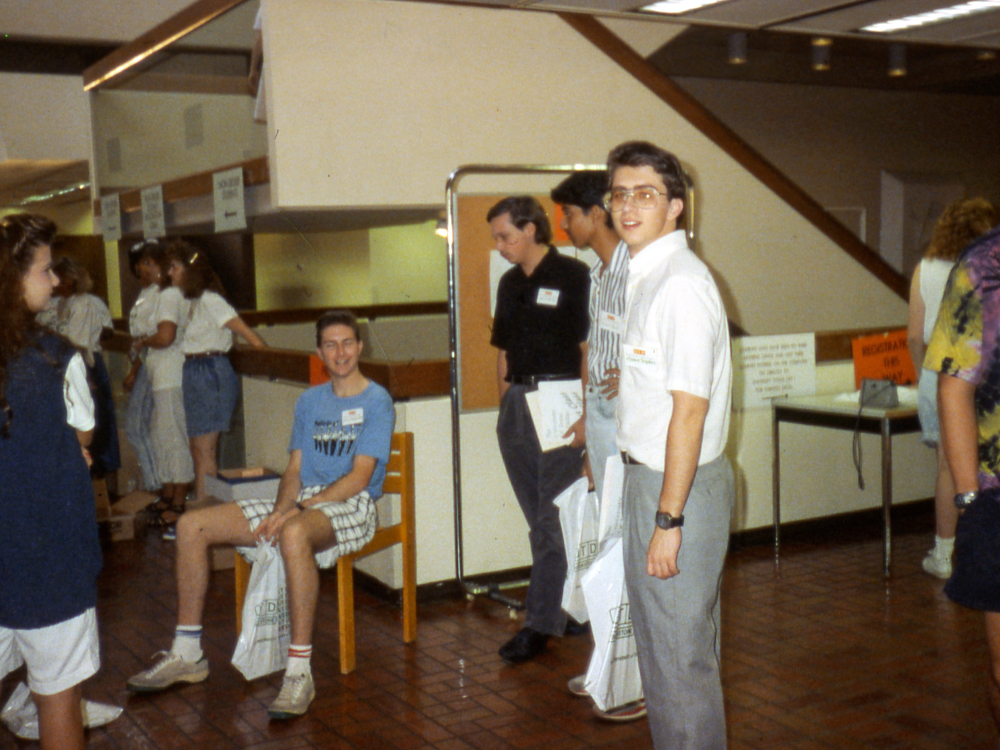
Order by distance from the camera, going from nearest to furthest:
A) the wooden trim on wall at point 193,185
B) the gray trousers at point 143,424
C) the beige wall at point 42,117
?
the wooden trim on wall at point 193,185 < the gray trousers at point 143,424 < the beige wall at point 42,117

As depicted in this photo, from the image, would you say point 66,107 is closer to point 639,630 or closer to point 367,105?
point 367,105

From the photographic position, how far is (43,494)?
7.05ft

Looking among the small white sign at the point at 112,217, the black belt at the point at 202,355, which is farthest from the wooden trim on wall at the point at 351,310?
the black belt at the point at 202,355

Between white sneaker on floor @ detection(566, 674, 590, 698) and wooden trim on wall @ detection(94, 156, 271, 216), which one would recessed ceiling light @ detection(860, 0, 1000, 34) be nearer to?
wooden trim on wall @ detection(94, 156, 271, 216)

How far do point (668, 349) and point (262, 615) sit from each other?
1.83 meters

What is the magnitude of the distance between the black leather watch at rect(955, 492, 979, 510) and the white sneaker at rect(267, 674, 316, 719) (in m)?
1.96

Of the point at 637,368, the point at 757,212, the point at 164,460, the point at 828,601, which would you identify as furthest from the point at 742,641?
the point at 164,460

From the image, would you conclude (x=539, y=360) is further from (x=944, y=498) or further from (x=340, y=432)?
(x=944, y=498)

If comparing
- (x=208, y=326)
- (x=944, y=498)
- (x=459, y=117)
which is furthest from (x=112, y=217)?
(x=944, y=498)

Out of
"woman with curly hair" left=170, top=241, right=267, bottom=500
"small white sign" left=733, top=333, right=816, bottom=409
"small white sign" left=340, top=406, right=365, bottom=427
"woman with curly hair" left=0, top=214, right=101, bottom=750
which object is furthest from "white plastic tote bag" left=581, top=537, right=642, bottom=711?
"woman with curly hair" left=170, top=241, right=267, bottom=500

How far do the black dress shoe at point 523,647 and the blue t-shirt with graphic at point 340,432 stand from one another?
26.8 inches

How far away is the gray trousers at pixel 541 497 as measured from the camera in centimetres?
347

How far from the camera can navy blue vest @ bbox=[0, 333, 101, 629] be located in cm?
213

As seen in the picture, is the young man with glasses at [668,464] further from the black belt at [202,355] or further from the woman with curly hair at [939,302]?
the black belt at [202,355]
